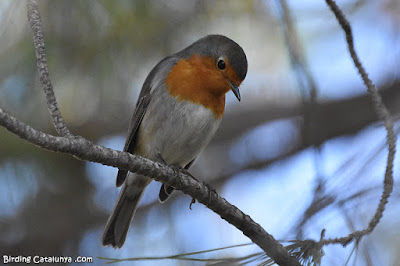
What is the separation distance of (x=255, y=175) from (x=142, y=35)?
2.04 meters

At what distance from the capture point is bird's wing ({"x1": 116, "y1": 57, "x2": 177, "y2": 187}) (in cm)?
412

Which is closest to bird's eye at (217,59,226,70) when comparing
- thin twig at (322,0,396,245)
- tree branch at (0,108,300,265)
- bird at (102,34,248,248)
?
bird at (102,34,248,248)

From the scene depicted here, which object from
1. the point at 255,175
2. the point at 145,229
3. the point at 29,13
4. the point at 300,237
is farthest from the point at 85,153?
the point at 255,175

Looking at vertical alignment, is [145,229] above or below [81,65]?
below

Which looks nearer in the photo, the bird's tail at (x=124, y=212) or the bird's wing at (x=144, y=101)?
the bird's wing at (x=144, y=101)

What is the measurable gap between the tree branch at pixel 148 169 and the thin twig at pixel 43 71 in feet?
0.32

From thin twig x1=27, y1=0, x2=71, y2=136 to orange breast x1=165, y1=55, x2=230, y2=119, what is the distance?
1.69 meters

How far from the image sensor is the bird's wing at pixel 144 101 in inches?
162

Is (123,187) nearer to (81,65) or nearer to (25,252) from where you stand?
(81,65)

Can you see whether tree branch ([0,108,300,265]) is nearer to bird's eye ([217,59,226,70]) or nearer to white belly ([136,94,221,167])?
white belly ([136,94,221,167])

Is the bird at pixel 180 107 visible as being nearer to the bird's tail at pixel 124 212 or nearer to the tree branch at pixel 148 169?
the bird's tail at pixel 124 212

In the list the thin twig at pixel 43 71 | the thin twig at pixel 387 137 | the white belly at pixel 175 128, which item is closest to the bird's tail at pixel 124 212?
the white belly at pixel 175 128

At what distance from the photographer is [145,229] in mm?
5207

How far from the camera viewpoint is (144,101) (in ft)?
13.8
